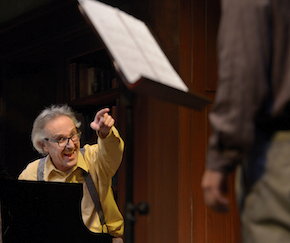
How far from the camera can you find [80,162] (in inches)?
94.7

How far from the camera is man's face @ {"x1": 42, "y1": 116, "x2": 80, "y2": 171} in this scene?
2.41 metres

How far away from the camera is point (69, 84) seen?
3.50 meters

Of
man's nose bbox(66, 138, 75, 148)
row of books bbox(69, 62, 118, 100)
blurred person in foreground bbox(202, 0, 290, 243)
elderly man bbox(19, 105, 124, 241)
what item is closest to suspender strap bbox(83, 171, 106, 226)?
elderly man bbox(19, 105, 124, 241)

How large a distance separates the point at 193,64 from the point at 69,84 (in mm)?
1459

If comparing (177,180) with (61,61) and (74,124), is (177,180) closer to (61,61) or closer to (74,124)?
(74,124)

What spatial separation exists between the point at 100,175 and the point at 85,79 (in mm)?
1366

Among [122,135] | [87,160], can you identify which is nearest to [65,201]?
[87,160]

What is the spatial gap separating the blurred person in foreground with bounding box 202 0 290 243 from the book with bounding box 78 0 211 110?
23 centimetres

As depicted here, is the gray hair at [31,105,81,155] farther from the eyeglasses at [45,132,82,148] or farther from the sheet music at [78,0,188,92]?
the sheet music at [78,0,188,92]

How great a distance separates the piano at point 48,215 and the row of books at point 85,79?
1.51 metres

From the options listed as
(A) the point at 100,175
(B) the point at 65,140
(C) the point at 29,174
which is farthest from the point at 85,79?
(A) the point at 100,175

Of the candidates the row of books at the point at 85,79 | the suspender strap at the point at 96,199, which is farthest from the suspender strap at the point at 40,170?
the row of books at the point at 85,79

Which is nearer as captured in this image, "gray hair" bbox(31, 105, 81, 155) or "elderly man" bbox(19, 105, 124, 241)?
"elderly man" bbox(19, 105, 124, 241)

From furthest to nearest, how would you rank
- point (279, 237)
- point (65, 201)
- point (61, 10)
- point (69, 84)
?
point (69, 84)
point (61, 10)
point (65, 201)
point (279, 237)
